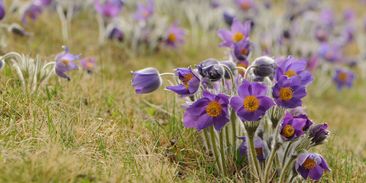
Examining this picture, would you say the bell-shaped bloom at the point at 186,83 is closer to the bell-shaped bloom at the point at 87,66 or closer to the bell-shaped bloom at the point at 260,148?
the bell-shaped bloom at the point at 260,148

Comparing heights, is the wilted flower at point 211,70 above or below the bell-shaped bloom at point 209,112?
above

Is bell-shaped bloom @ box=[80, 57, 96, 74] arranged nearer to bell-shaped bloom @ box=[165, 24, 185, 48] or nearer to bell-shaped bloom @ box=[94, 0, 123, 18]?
bell-shaped bloom @ box=[94, 0, 123, 18]

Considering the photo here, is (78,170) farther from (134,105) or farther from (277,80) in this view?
(134,105)

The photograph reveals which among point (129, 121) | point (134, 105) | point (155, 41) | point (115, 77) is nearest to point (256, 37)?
point (155, 41)

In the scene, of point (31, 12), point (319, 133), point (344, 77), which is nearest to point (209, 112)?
point (319, 133)

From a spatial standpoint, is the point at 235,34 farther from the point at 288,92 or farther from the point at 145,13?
the point at 145,13

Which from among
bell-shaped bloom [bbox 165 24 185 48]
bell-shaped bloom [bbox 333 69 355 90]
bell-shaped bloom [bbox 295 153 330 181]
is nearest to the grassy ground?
bell-shaped bloom [bbox 295 153 330 181]

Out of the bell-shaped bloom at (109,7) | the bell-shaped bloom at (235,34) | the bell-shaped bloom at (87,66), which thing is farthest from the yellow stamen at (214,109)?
the bell-shaped bloom at (109,7)
